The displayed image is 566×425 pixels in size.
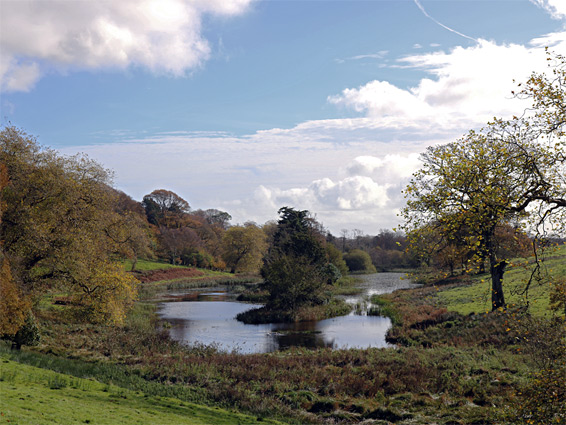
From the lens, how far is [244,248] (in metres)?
100

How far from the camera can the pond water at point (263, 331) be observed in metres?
29.2

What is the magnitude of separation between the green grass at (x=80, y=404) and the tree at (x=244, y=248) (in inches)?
3243

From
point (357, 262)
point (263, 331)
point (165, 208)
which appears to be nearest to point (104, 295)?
point (263, 331)

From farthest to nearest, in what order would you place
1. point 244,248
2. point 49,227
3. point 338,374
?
point 244,248, point 49,227, point 338,374

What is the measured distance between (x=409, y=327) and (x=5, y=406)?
85.8 feet

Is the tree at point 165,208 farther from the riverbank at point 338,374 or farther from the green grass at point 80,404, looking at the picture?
the green grass at point 80,404

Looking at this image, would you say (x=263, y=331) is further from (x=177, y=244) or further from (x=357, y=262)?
(x=357, y=262)

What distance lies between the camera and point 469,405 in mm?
16047

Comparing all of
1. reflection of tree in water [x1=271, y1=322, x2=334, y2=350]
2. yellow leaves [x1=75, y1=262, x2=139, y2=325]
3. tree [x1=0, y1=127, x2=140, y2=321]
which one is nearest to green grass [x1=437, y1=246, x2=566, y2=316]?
reflection of tree in water [x1=271, y1=322, x2=334, y2=350]

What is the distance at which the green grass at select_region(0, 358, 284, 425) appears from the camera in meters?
11.0

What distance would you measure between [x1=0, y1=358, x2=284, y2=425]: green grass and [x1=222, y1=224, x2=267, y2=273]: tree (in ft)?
270

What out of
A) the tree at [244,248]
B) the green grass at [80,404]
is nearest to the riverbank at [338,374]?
the green grass at [80,404]

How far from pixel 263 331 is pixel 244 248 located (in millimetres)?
65784

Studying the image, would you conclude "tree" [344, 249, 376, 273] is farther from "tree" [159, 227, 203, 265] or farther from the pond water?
the pond water
